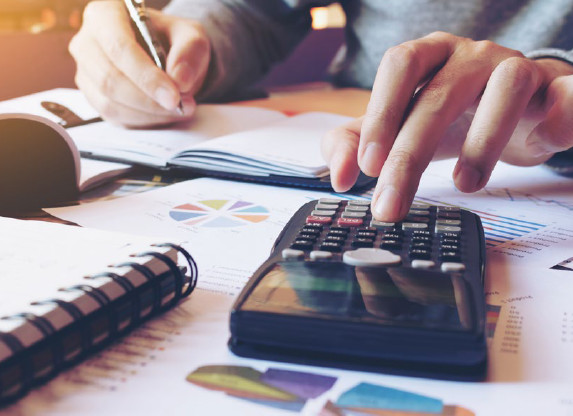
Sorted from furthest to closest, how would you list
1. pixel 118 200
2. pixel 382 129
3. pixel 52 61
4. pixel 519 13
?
pixel 52 61
pixel 519 13
pixel 118 200
pixel 382 129

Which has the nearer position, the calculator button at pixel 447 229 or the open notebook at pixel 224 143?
the calculator button at pixel 447 229

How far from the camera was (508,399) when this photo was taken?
273 millimetres

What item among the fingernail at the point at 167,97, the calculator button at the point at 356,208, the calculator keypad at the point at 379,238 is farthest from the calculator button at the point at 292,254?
the fingernail at the point at 167,97

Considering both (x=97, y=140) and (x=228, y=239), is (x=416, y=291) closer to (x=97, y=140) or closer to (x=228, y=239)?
(x=228, y=239)

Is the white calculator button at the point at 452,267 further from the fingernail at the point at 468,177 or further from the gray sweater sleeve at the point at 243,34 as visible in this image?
the gray sweater sleeve at the point at 243,34

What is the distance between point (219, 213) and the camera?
54cm

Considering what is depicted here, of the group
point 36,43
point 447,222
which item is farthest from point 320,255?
point 36,43

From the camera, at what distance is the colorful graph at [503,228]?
480mm

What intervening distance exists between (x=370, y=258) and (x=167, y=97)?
Result: 458mm

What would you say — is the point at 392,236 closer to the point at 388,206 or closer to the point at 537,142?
the point at 388,206

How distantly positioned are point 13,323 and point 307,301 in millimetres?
134

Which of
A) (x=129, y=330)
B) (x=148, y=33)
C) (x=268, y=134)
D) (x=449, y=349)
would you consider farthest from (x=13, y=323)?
(x=148, y=33)

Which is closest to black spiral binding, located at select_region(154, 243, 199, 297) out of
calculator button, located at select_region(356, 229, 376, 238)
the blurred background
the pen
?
calculator button, located at select_region(356, 229, 376, 238)

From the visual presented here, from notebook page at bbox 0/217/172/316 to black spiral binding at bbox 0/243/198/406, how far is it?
0.04 ft
